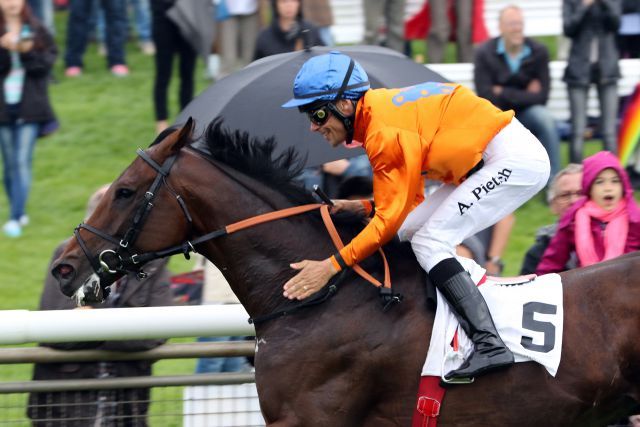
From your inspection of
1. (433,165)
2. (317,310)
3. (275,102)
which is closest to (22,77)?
(275,102)

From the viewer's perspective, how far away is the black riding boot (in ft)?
15.6

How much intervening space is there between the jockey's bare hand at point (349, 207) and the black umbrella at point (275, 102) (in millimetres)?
1642

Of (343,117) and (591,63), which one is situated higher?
(343,117)

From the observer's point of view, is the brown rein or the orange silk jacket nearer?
the orange silk jacket

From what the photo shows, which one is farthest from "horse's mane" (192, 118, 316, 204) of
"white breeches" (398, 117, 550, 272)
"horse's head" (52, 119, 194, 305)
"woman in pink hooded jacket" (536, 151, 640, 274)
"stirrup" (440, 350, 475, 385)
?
"woman in pink hooded jacket" (536, 151, 640, 274)

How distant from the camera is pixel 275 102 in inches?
274

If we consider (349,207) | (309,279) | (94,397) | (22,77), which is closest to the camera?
(309,279)

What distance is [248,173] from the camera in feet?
16.3

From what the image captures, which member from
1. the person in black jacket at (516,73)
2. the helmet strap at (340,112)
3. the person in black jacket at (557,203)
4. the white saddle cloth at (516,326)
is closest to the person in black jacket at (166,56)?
the person in black jacket at (516,73)

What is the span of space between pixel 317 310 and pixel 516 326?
0.80 meters

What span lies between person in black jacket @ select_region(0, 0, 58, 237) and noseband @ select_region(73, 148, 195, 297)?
186 inches

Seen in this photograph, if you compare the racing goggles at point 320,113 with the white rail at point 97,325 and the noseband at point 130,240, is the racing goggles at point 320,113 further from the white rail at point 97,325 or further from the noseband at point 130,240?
the white rail at point 97,325

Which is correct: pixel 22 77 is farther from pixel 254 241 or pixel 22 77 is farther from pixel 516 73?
pixel 254 241

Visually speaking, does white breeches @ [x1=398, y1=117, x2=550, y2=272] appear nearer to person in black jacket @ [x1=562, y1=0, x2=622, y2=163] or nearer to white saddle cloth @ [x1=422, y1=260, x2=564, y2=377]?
white saddle cloth @ [x1=422, y1=260, x2=564, y2=377]
